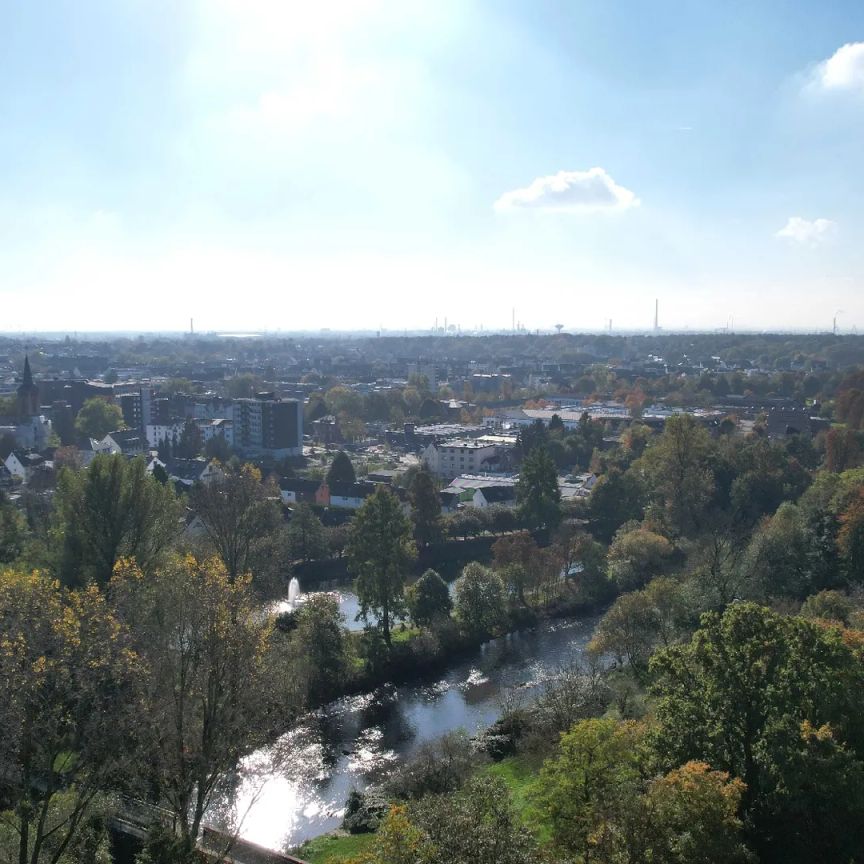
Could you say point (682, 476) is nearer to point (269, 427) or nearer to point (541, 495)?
point (541, 495)

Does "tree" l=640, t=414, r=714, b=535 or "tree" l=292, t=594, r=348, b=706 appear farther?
"tree" l=640, t=414, r=714, b=535

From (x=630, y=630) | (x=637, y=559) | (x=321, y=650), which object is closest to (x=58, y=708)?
(x=321, y=650)

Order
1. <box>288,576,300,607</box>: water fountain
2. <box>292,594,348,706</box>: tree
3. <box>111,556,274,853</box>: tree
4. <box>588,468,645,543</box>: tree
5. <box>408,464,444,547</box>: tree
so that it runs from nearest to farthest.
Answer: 1. <box>111,556,274,853</box>: tree
2. <box>292,594,348,706</box>: tree
3. <box>288,576,300,607</box>: water fountain
4. <box>408,464,444,547</box>: tree
5. <box>588,468,645,543</box>: tree

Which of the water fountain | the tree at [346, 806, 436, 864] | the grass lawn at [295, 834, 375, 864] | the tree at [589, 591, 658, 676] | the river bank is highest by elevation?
the tree at [346, 806, 436, 864]

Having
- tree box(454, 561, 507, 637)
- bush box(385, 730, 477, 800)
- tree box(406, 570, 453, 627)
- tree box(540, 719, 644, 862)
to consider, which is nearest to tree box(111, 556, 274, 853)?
bush box(385, 730, 477, 800)

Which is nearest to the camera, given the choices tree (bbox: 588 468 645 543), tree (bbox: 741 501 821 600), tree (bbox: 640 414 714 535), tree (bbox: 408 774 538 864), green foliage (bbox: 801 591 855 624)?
tree (bbox: 408 774 538 864)

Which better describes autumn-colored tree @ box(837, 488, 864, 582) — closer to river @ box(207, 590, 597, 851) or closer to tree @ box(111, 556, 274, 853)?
river @ box(207, 590, 597, 851)

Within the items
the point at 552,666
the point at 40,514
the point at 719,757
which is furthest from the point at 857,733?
the point at 40,514

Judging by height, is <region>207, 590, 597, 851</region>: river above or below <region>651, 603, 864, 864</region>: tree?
below
